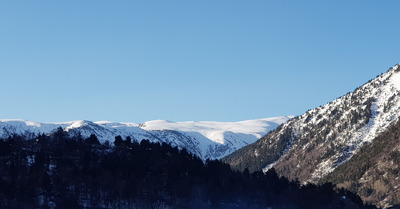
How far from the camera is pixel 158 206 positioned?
19575cm

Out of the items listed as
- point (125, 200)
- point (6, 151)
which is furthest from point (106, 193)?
point (6, 151)

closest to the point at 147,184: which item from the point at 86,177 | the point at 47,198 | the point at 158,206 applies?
the point at 158,206

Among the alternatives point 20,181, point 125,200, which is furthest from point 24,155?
point 125,200

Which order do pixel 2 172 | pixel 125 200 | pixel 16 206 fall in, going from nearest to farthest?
pixel 16 206 → pixel 2 172 → pixel 125 200

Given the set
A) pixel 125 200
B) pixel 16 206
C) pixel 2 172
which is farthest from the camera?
pixel 125 200

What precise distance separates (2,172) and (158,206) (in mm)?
49864

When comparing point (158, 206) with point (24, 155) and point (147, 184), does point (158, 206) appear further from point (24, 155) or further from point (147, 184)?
point (24, 155)

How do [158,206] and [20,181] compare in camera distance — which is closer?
[20,181]

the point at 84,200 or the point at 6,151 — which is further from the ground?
the point at 6,151

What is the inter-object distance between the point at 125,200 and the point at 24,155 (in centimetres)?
3546

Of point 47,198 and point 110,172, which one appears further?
point 110,172

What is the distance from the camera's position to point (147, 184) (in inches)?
7849

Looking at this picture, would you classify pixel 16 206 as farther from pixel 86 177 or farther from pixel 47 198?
pixel 86 177

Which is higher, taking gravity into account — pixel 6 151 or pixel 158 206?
pixel 6 151
